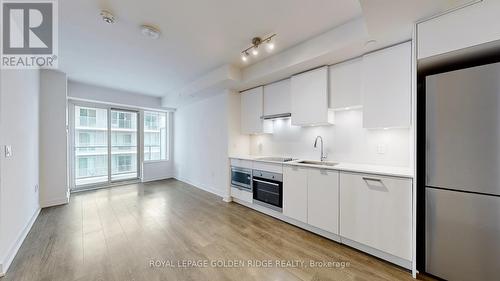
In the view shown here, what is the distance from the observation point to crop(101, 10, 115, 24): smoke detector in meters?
1.91

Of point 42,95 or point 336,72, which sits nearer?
point 336,72

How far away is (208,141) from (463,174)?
4098 mm

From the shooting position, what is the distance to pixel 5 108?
197 cm

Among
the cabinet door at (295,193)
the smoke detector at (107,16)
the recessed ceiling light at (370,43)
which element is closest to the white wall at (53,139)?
the smoke detector at (107,16)

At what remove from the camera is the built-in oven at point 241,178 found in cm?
343

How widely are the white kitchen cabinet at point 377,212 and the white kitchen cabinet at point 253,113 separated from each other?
1.80m

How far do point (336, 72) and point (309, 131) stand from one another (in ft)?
3.29

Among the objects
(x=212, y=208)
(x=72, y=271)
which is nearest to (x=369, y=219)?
(x=212, y=208)

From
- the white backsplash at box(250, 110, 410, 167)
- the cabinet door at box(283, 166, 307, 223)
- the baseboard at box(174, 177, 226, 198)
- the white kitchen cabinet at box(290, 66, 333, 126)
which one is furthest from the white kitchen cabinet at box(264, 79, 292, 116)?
the baseboard at box(174, 177, 226, 198)

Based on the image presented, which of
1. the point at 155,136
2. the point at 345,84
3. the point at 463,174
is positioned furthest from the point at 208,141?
the point at 463,174

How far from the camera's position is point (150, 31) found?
2.23m

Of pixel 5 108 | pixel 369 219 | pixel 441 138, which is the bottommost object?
pixel 369 219

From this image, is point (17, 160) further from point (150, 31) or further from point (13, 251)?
point (150, 31)

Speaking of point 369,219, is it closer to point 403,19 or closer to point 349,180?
point 349,180
